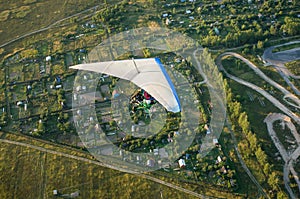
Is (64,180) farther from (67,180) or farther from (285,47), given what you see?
(285,47)

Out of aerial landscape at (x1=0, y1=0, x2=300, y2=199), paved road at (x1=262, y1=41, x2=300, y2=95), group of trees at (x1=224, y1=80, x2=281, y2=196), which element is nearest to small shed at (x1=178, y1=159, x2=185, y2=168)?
aerial landscape at (x1=0, y1=0, x2=300, y2=199)

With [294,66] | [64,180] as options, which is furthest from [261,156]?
[64,180]

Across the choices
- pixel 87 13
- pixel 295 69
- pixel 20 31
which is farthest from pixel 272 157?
pixel 20 31

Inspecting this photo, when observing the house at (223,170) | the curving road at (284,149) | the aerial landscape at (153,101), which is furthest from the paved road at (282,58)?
the house at (223,170)

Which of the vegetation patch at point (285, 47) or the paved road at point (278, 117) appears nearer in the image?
the paved road at point (278, 117)

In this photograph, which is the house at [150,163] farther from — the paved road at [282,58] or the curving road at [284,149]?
the paved road at [282,58]

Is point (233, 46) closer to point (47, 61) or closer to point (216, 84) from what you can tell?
point (216, 84)
